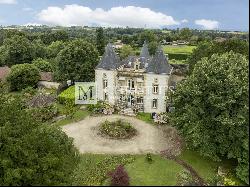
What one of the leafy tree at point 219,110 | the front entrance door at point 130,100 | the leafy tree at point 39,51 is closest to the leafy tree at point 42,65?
the leafy tree at point 39,51

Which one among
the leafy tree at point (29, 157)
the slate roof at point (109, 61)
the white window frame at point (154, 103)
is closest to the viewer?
the leafy tree at point (29, 157)

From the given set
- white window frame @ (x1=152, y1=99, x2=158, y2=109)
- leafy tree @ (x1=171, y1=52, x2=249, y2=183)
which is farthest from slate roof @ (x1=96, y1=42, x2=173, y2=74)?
leafy tree @ (x1=171, y1=52, x2=249, y2=183)

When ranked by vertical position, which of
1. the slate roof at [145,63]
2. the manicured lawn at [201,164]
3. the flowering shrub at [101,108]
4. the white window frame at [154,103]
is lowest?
the manicured lawn at [201,164]

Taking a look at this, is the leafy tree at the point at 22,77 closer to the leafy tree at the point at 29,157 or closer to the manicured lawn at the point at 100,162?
the manicured lawn at the point at 100,162

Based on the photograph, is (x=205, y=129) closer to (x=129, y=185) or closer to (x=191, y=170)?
(x=191, y=170)

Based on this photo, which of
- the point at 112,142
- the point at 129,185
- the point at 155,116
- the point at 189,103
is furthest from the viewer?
the point at 155,116

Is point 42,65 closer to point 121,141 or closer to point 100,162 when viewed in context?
point 121,141

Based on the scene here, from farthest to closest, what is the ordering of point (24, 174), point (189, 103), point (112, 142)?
point (112, 142) < point (189, 103) < point (24, 174)

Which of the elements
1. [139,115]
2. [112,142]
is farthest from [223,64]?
[139,115]
